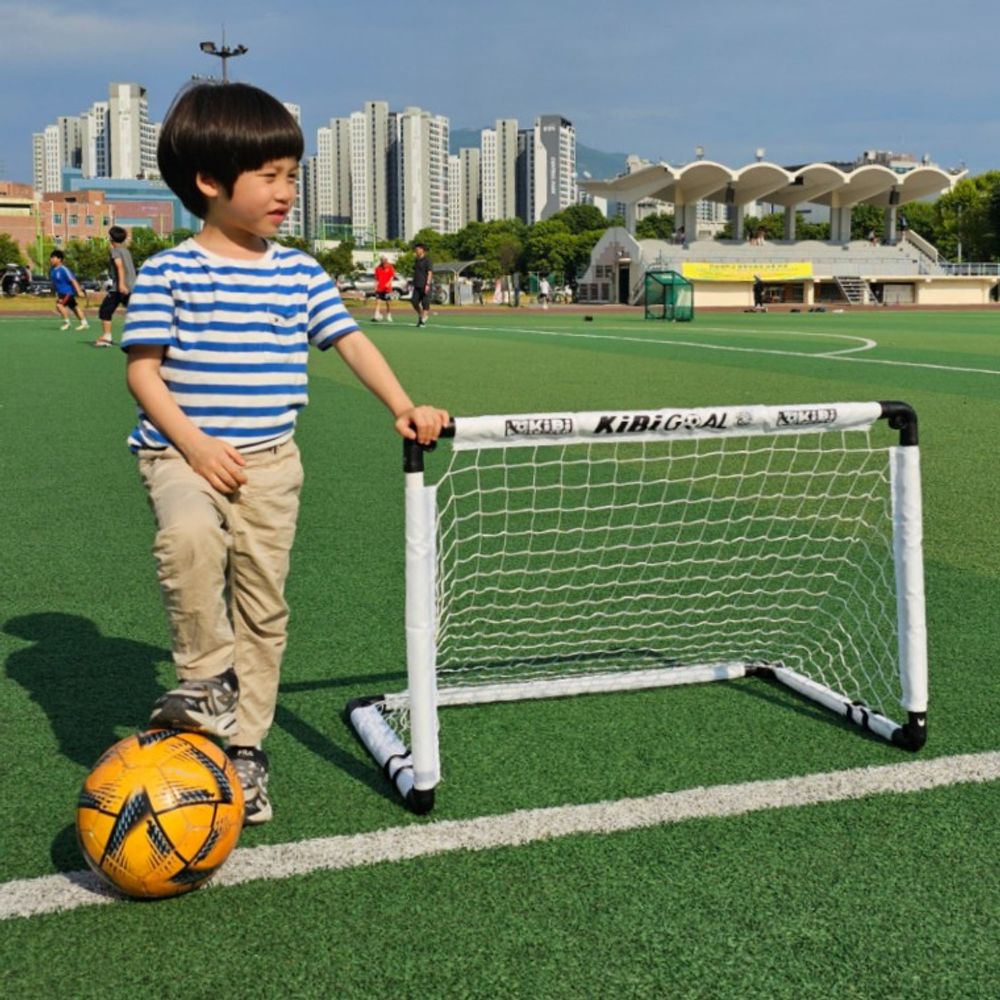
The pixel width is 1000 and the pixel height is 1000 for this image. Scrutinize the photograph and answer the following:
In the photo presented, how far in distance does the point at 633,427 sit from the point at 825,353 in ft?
62.2

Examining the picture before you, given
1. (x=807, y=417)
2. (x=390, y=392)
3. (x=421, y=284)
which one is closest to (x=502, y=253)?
(x=421, y=284)

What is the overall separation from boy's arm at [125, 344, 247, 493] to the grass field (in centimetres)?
96

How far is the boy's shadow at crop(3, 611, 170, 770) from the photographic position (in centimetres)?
389

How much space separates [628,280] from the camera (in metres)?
76.6

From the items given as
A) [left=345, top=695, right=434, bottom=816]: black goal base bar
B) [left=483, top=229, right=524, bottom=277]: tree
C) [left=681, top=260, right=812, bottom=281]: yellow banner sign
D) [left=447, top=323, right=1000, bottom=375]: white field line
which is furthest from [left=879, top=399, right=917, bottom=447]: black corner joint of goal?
[left=483, top=229, right=524, bottom=277]: tree

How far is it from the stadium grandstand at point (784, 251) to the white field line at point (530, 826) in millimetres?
66483

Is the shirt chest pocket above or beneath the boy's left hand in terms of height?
above

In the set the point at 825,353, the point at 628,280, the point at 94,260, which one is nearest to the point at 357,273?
the point at 94,260

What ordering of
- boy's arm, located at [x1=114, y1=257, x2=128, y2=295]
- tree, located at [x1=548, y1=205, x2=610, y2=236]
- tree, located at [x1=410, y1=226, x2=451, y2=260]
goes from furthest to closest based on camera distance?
tree, located at [x1=410, y1=226, x2=451, y2=260] → tree, located at [x1=548, y1=205, x2=610, y2=236] → boy's arm, located at [x1=114, y1=257, x2=128, y2=295]

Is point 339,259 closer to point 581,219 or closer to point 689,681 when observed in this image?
point 581,219

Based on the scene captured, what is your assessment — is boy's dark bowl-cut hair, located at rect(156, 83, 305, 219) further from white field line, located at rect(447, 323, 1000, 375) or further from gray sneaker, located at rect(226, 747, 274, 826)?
white field line, located at rect(447, 323, 1000, 375)

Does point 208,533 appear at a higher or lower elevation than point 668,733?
higher

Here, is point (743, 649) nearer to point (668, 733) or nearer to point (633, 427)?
point (668, 733)

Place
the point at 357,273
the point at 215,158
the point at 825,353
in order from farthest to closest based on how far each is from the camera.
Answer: the point at 357,273 → the point at 825,353 → the point at 215,158
